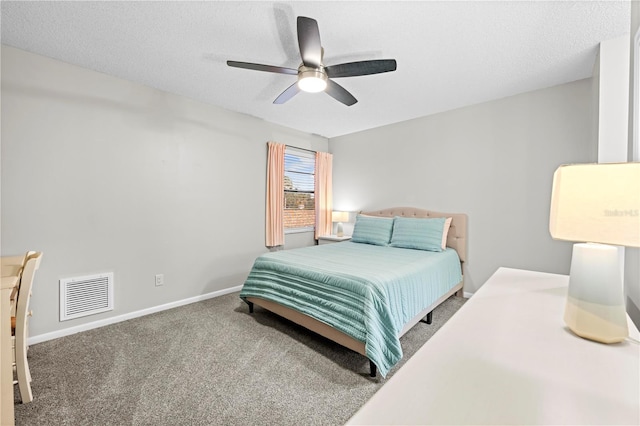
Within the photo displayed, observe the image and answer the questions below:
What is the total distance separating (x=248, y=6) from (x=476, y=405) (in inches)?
89.3

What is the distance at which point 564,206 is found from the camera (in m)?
0.84

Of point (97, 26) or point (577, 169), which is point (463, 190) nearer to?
point (577, 169)

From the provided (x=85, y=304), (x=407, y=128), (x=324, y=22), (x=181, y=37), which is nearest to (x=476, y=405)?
(x=324, y=22)

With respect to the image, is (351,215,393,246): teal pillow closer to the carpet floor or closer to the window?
the window

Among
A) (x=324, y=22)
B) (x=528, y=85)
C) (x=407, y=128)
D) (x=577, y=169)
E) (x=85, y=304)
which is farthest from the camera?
(x=407, y=128)

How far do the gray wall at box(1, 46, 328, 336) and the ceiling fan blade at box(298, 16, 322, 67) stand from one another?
6.51ft

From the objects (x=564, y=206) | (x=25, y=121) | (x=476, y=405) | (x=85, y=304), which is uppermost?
(x=25, y=121)

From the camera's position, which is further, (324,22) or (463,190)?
(463,190)

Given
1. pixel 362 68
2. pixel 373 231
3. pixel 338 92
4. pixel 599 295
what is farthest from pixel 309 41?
pixel 373 231

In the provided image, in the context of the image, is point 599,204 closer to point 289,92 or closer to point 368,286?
point 368,286

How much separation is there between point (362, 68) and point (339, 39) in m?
0.34

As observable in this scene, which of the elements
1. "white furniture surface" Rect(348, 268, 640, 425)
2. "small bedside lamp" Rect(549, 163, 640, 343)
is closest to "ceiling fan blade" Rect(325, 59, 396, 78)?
"small bedside lamp" Rect(549, 163, 640, 343)

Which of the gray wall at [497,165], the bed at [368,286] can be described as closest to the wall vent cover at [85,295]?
the bed at [368,286]

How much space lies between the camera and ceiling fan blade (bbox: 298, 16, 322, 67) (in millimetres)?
1564
